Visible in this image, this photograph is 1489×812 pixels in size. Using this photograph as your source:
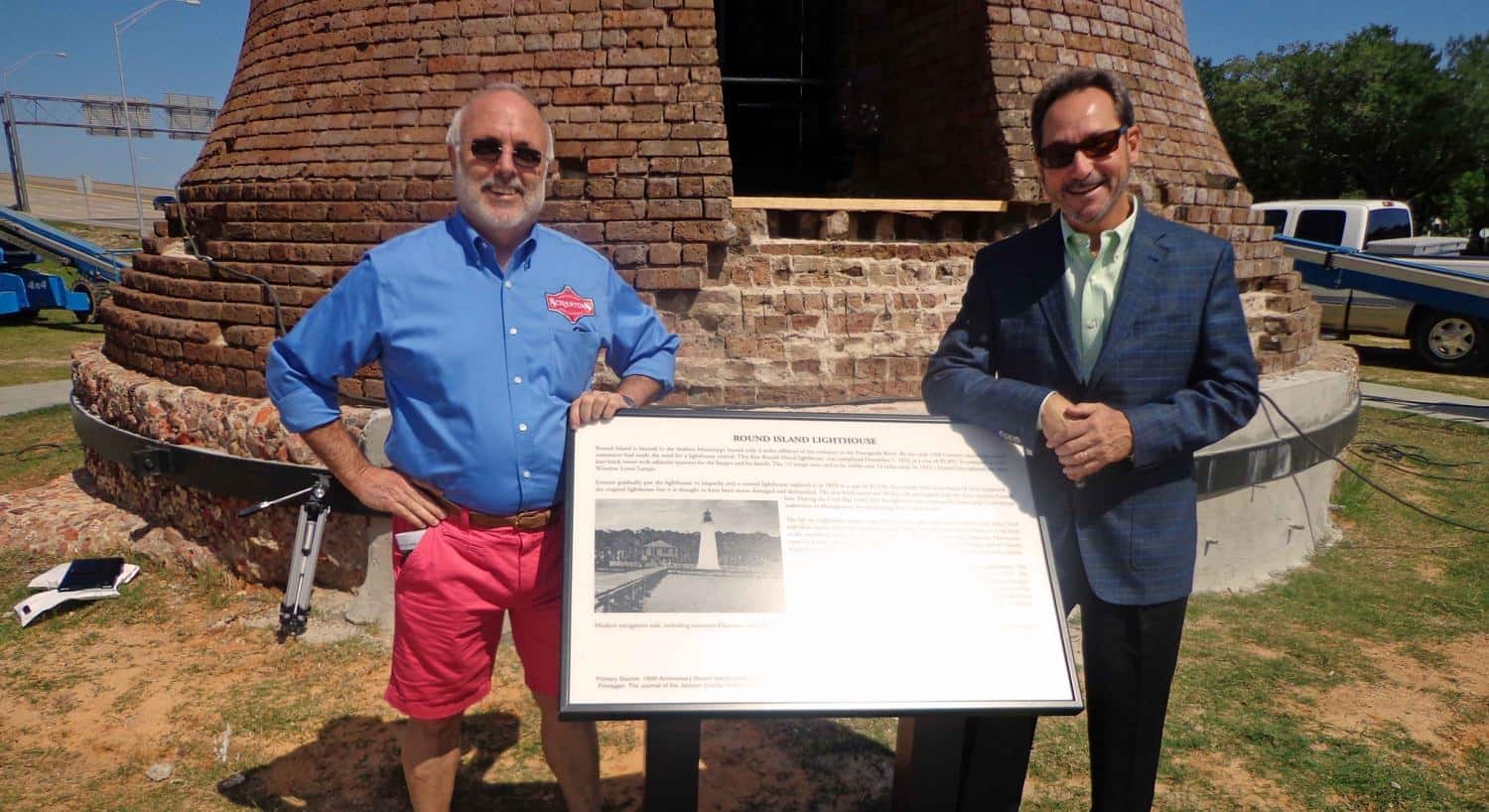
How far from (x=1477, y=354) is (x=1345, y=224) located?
135 inches

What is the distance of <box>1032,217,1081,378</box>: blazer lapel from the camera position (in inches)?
73.5

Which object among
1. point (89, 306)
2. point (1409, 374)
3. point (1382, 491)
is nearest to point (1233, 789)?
point (1382, 491)

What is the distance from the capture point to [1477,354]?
452 inches

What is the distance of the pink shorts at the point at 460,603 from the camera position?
6.59 ft

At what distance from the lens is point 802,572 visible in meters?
1.78

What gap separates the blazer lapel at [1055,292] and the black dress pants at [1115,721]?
22.1 inches

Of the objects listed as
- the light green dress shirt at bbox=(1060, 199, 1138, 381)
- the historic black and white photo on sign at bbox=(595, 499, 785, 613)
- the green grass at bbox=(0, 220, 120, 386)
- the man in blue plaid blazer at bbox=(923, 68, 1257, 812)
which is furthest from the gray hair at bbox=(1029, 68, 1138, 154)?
the green grass at bbox=(0, 220, 120, 386)

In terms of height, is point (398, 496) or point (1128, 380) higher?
point (1128, 380)

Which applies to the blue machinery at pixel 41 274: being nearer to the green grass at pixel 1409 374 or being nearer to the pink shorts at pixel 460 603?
the pink shorts at pixel 460 603

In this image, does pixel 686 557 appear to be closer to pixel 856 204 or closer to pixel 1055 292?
pixel 1055 292

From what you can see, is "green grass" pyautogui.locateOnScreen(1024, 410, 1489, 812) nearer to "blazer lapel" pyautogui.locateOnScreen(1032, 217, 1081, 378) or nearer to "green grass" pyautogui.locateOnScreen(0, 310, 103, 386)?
"blazer lapel" pyautogui.locateOnScreen(1032, 217, 1081, 378)

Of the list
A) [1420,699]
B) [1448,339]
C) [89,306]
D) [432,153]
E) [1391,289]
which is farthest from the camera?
[89,306]

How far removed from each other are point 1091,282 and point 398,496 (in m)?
1.61

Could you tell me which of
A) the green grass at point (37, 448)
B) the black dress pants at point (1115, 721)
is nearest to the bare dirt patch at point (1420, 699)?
the black dress pants at point (1115, 721)
